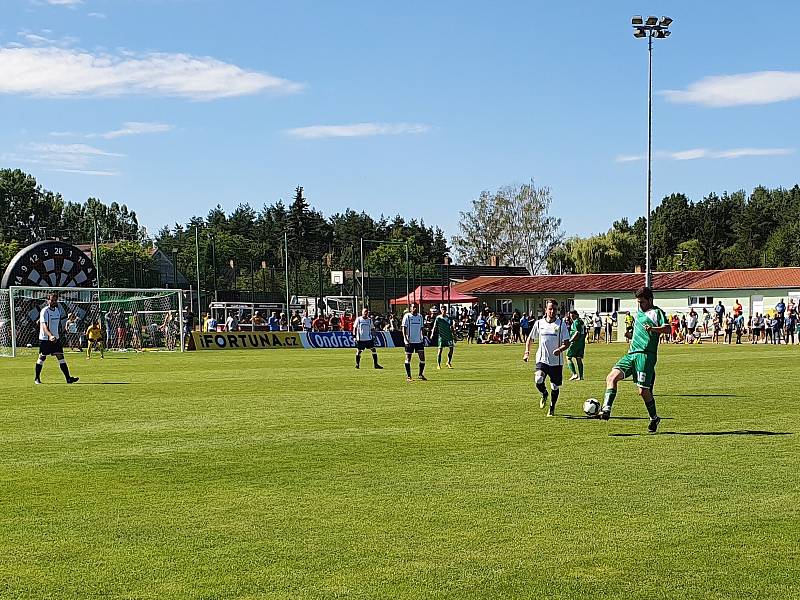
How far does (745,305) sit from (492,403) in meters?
49.6

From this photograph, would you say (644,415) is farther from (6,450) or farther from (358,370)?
(358,370)

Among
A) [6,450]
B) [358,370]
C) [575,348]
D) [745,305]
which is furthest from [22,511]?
[745,305]

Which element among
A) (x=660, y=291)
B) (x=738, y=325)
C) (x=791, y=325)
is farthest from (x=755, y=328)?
(x=660, y=291)

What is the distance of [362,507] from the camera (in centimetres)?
885

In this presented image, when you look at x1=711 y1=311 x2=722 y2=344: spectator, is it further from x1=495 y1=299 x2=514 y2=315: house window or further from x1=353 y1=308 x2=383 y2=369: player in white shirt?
x1=353 y1=308 x2=383 y2=369: player in white shirt

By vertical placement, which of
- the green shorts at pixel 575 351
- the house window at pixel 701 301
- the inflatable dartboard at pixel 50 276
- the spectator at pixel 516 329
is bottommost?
the spectator at pixel 516 329

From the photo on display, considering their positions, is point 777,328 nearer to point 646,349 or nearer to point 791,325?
point 791,325

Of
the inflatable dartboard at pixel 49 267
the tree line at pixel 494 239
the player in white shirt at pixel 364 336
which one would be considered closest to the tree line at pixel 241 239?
the tree line at pixel 494 239

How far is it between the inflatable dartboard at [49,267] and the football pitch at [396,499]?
1270 inches

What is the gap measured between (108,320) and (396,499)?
1555 inches

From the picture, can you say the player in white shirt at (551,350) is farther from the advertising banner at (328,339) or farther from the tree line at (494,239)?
the tree line at (494,239)

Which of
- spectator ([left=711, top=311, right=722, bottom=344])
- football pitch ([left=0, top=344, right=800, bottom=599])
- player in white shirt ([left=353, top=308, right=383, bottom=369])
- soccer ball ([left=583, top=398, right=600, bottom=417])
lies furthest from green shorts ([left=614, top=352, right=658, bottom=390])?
spectator ([left=711, top=311, right=722, bottom=344])

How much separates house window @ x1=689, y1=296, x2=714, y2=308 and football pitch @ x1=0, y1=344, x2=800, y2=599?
159 ft

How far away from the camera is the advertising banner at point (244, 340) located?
45.8 m
